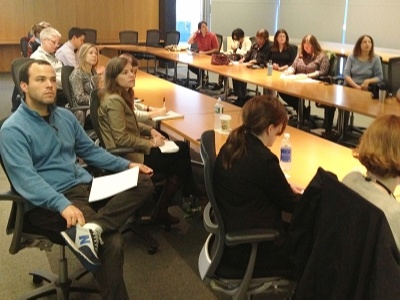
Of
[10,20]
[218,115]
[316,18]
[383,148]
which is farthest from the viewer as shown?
[316,18]

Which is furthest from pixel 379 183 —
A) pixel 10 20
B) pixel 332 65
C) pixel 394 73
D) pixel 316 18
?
pixel 10 20

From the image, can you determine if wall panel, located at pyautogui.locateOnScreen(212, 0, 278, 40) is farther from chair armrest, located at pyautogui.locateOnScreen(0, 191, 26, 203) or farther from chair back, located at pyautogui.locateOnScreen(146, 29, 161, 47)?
chair armrest, located at pyautogui.locateOnScreen(0, 191, 26, 203)

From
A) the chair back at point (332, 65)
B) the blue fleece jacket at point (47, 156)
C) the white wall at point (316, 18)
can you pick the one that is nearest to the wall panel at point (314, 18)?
the white wall at point (316, 18)

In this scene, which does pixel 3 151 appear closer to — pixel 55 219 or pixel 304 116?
pixel 55 219

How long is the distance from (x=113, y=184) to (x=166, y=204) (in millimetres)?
974

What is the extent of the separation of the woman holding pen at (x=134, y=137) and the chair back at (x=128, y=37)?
762 cm

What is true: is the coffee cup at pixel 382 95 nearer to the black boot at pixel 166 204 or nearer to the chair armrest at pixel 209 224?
the black boot at pixel 166 204

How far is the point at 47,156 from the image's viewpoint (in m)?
2.50

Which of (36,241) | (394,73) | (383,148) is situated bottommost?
(36,241)

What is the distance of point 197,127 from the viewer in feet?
12.0

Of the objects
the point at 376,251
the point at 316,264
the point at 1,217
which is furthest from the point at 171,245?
the point at 376,251

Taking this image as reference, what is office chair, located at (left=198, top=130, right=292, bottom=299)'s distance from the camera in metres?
1.97

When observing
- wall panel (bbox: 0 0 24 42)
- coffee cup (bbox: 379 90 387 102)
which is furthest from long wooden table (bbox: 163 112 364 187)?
wall panel (bbox: 0 0 24 42)

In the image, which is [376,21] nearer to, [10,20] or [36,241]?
[10,20]
